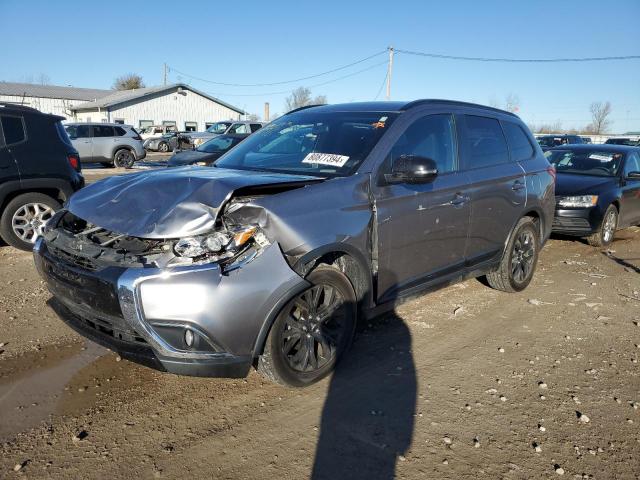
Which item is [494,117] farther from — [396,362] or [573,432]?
[573,432]

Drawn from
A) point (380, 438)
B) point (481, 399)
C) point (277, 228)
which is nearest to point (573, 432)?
point (481, 399)

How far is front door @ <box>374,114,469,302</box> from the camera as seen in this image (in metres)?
3.58

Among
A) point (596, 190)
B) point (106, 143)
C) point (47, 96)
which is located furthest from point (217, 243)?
point (47, 96)

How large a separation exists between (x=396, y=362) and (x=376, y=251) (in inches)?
35.4

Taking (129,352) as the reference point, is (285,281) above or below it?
above

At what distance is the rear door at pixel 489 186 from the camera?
445 cm

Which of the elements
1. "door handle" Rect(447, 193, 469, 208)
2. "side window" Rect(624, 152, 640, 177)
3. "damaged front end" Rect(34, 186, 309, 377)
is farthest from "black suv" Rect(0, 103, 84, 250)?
"side window" Rect(624, 152, 640, 177)

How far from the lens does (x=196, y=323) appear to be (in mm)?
2557

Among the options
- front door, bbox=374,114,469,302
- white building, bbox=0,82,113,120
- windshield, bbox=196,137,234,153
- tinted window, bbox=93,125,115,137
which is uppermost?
white building, bbox=0,82,113,120

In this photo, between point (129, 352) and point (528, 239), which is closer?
point (129, 352)

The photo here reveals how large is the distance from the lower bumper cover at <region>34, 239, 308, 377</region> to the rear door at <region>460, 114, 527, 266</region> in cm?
227

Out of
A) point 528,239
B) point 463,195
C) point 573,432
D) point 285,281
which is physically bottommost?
point 573,432

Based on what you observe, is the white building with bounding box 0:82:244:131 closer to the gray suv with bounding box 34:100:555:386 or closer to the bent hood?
the gray suv with bounding box 34:100:555:386

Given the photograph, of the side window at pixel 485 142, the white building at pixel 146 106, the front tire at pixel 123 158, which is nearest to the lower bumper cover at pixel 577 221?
the side window at pixel 485 142
